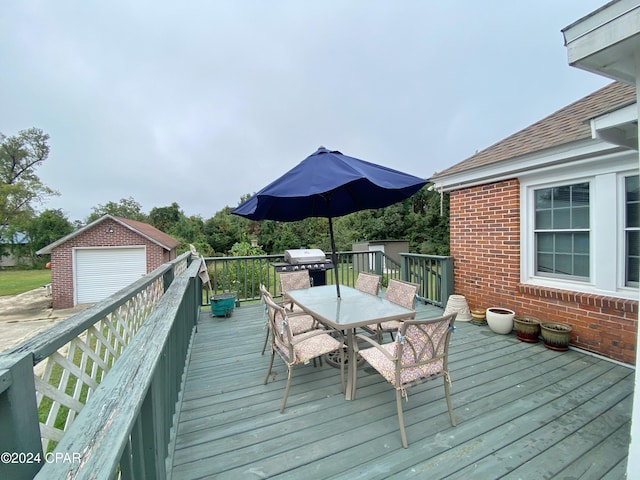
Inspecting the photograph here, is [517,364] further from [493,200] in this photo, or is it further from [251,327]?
[251,327]

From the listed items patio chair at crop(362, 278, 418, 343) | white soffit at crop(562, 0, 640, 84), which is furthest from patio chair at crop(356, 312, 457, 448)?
white soffit at crop(562, 0, 640, 84)

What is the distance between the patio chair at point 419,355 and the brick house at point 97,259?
1623cm

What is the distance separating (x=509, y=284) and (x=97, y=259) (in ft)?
58.3

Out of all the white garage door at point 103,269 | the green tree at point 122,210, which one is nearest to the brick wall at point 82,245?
the white garage door at point 103,269

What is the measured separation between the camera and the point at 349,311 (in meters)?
2.85

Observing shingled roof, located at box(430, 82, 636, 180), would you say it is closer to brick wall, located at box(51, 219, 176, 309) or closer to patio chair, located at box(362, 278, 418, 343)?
patio chair, located at box(362, 278, 418, 343)

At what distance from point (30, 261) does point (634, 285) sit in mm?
40917

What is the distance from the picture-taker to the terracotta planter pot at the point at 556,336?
3.24 meters

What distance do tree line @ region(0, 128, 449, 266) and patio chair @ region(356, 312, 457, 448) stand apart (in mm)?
10469

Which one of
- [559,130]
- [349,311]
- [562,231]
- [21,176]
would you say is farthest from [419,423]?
[21,176]

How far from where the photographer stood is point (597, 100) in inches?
156

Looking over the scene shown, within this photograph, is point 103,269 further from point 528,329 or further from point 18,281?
point 528,329

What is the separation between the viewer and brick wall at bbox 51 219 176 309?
1383 cm

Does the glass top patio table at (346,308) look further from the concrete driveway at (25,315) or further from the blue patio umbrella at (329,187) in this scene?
the concrete driveway at (25,315)
